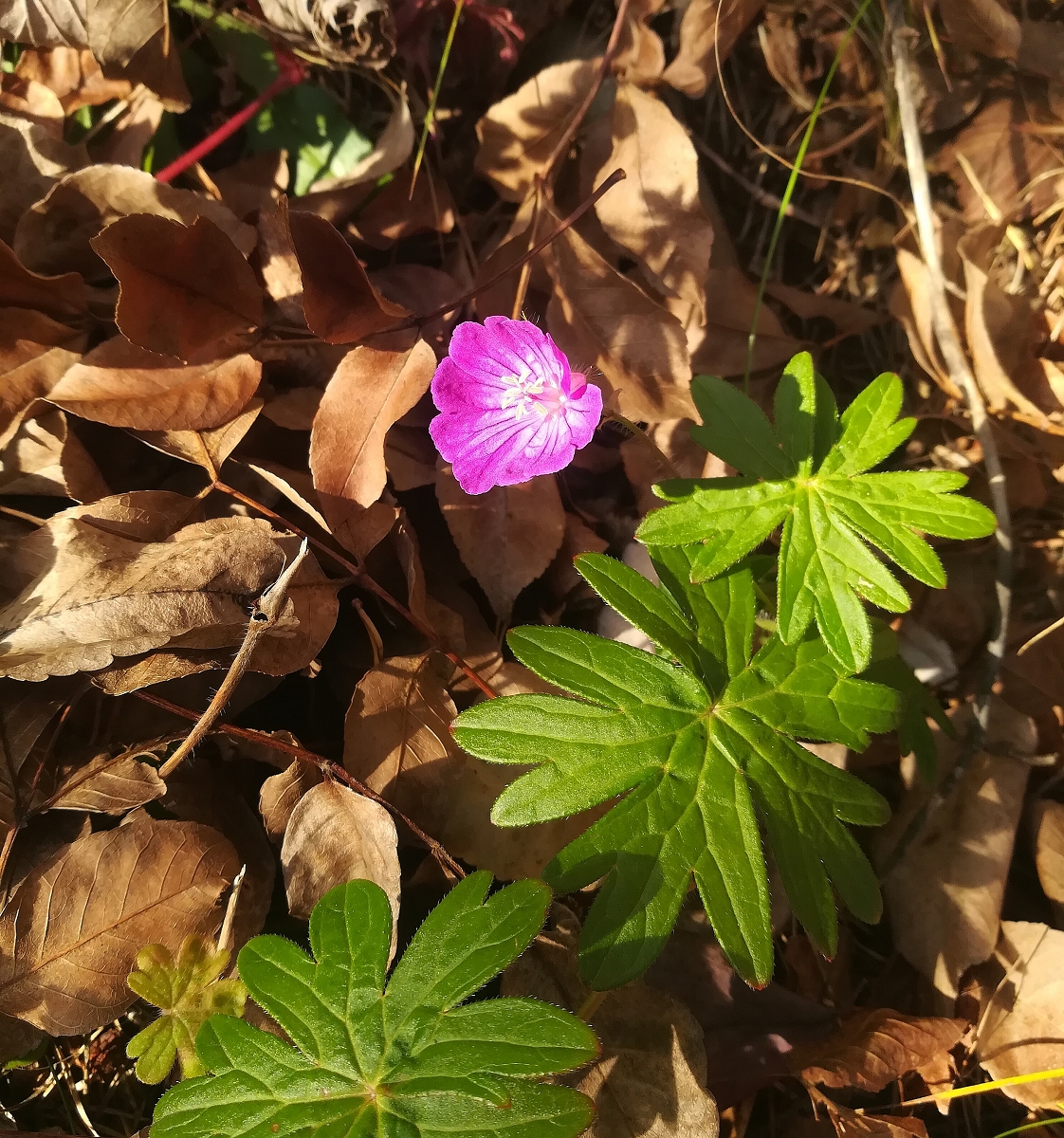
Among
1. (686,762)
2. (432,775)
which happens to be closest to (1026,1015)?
(686,762)

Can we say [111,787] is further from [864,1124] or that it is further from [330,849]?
[864,1124]

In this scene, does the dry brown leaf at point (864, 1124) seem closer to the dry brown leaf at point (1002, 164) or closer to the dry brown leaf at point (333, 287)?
the dry brown leaf at point (333, 287)

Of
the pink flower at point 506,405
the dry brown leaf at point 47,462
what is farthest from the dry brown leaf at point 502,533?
the dry brown leaf at point 47,462

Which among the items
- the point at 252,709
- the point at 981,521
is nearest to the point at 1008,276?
the point at 981,521

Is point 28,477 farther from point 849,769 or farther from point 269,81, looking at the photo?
point 849,769

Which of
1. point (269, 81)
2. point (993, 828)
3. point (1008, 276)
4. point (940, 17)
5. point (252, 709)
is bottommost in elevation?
point (993, 828)

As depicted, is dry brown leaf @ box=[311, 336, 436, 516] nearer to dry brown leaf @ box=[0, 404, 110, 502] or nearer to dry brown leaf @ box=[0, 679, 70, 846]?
dry brown leaf @ box=[0, 404, 110, 502]
